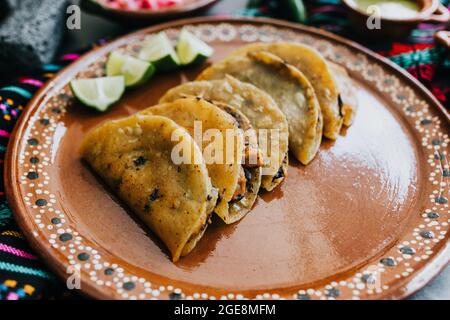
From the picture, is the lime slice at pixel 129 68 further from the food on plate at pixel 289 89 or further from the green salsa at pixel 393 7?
the green salsa at pixel 393 7

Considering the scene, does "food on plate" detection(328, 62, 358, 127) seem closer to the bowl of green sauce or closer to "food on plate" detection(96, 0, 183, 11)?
the bowl of green sauce

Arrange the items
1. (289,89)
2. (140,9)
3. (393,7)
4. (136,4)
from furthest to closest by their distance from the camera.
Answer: (393,7), (136,4), (140,9), (289,89)

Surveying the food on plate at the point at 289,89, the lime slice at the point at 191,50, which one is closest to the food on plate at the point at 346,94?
the food on plate at the point at 289,89

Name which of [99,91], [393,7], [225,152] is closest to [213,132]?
[225,152]

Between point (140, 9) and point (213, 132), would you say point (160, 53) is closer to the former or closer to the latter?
point (140, 9)

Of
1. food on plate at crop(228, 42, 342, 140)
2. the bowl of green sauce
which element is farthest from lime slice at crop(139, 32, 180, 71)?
the bowl of green sauce

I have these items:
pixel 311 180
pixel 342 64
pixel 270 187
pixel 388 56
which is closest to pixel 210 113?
pixel 270 187
